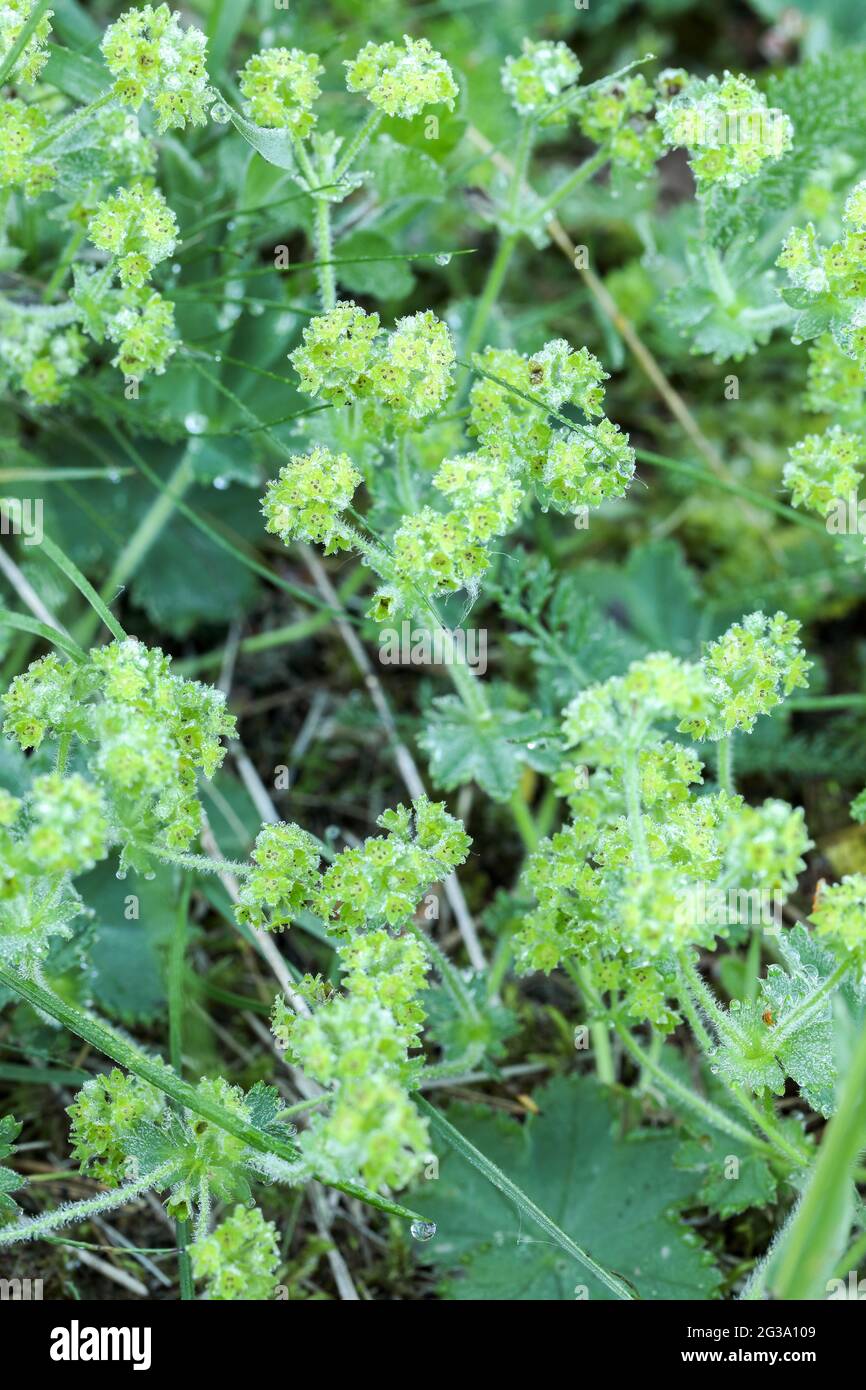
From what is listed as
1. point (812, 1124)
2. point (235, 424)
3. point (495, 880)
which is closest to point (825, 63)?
point (235, 424)

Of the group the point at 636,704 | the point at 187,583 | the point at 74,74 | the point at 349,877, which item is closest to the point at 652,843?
the point at 636,704

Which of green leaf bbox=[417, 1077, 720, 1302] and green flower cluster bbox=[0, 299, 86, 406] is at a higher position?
green flower cluster bbox=[0, 299, 86, 406]

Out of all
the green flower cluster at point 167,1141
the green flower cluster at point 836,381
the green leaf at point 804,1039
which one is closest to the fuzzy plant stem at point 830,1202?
the green leaf at point 804,1039

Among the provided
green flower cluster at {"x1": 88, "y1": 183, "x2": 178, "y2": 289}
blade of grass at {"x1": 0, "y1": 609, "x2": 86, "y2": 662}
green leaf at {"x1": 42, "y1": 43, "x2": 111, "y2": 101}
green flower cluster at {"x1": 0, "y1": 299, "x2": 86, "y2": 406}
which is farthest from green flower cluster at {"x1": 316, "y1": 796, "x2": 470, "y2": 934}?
green leaf at {"x1": 42, "y1": 43, "x2": 111, "y2": 101}

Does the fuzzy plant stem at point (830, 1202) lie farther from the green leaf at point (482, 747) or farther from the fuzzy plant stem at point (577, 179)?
the fuzzy plant stem at point (577, 179)

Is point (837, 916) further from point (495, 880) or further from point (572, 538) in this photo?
point (572, 538)

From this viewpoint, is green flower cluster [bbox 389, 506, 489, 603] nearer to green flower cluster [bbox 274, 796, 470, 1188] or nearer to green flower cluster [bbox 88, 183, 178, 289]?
green flower cluster [bbox 274, 796, 470, 1188]
